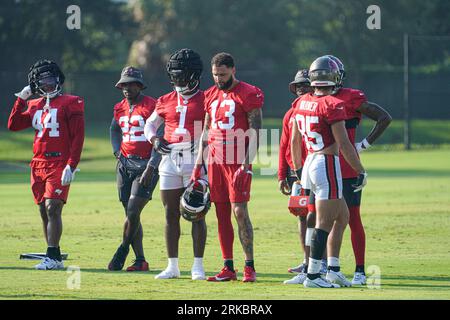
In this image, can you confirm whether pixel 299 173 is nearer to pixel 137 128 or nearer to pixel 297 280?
pixel 297 280

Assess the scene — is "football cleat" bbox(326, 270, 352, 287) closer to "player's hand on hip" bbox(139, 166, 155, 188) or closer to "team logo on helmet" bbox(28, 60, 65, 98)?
"player's hand on hip" bbox(139, 166, 155, 188)

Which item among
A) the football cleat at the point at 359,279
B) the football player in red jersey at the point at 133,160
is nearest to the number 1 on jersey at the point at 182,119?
the football player in red jersey at the point at 133,160

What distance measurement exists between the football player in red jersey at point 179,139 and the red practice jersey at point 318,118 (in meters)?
1.41

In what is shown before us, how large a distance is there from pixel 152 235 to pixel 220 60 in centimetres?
511

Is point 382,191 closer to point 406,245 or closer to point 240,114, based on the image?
point 406,245

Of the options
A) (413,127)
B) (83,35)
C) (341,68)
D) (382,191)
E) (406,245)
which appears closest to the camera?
(341,68)

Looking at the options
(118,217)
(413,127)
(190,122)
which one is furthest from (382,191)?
(413,127)

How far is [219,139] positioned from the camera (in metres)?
11.8

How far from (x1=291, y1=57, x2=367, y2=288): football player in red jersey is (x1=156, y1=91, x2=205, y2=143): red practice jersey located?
4.53ft

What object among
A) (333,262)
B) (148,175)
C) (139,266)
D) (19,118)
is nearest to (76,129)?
(19,118)

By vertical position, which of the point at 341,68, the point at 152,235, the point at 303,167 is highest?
the point at 341,68
